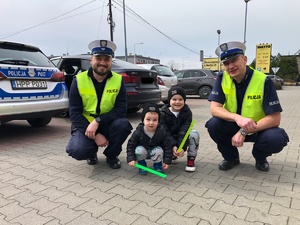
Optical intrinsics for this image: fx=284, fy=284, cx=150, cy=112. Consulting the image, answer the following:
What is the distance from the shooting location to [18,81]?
4223 millimetres

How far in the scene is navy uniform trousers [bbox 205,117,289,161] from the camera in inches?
115

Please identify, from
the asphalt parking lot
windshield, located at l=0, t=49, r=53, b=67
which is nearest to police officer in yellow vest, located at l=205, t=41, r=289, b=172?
the asphalt parking lot

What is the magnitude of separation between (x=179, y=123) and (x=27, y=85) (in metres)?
2.50

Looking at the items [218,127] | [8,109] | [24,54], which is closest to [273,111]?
[218,127]

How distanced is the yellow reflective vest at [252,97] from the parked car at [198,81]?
1042cm

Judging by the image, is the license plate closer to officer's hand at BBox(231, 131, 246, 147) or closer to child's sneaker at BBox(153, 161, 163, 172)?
child's sneaker at BBox(153, 161, 163, 172)

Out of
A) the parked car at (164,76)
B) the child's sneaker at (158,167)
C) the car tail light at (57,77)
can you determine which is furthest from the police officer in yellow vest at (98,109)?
the parked car at (164,76)

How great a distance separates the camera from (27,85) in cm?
437

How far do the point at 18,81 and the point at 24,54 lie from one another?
655 millimetres

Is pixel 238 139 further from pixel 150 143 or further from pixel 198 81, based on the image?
pixel 198 81

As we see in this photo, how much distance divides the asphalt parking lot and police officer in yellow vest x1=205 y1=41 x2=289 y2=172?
0.40 m

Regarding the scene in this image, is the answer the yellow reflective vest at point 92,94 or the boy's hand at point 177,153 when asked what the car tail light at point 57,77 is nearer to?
the yellow reflective vest at point 92,94

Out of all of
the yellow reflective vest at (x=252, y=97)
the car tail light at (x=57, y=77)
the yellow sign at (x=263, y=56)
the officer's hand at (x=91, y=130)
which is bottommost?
the officer's hand at (x=91, y=130)

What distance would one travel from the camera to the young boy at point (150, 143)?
309cm
